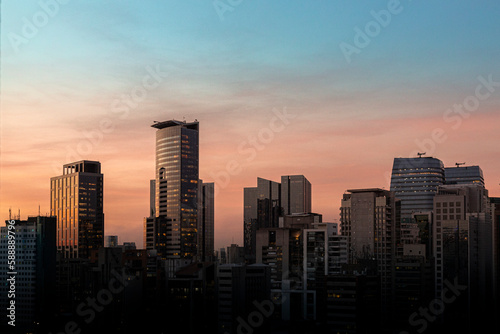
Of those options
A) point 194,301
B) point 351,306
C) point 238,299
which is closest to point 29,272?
point 194,301

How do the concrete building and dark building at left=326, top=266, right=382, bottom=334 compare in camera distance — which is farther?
the concrete building

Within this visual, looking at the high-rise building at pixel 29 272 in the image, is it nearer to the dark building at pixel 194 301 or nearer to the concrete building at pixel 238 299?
the dark building at pixel 194 301

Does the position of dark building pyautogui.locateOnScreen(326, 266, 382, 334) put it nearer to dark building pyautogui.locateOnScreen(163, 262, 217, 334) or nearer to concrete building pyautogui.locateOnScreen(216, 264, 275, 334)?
concrete building pyautogui.locateOnScreen(216, 264, 275, 334)

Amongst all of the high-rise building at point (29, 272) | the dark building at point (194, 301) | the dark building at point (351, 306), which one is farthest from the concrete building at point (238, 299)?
the high-rise building at point (29, 272)

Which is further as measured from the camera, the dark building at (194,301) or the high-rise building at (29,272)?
the high-rise building at (29,272)

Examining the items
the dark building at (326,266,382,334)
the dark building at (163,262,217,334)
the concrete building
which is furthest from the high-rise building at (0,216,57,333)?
the dark building at (326,266,382,334)

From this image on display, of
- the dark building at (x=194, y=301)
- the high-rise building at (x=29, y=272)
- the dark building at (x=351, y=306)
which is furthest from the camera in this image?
the high-rise building at (x=29, y=272)

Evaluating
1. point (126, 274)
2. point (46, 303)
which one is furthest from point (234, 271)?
point (46, 303)

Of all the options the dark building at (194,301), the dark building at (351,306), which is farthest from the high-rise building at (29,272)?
the dark building at (351,306)

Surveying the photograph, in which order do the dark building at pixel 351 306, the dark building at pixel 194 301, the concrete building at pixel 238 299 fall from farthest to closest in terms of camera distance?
the dark building at pixel 194 301 < the concrete building at pixel 238 299 < the dark building at pixel 351 306
